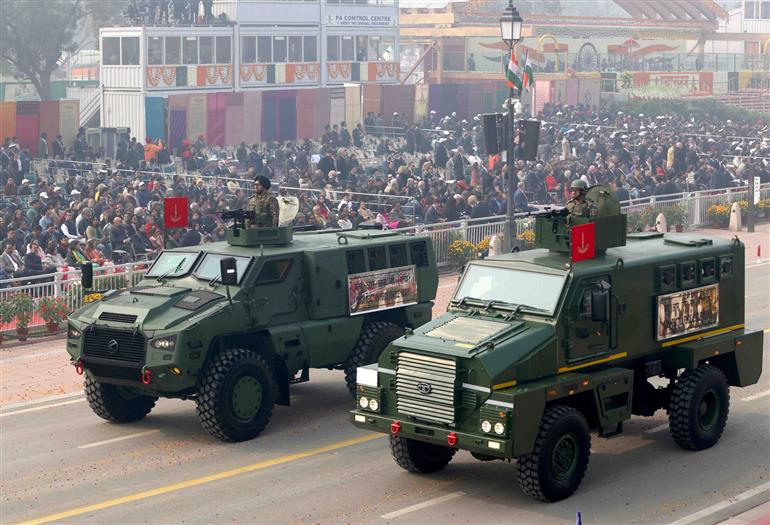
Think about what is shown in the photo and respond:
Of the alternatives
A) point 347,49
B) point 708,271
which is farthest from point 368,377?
point 347,49

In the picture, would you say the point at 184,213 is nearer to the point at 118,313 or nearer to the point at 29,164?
the point at 118,313

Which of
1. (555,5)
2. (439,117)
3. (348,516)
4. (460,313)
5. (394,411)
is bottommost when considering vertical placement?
(348,516)

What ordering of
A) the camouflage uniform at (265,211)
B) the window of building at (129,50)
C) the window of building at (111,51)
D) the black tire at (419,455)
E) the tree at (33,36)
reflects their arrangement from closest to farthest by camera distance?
1. the black tire at (419,455)
2. the camouflage uniform at (265,211)
3. the window of building at (129,50)
4. the window of building at (111,51)
5. the tree at (33,36)

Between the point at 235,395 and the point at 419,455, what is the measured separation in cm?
285

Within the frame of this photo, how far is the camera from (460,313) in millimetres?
14695

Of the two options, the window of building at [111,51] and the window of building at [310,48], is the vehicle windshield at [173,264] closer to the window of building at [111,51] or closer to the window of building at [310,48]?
the window of building at [111,51]

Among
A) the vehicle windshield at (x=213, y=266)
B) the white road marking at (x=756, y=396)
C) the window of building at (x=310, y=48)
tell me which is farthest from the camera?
the window of building at (x=310, y=48)

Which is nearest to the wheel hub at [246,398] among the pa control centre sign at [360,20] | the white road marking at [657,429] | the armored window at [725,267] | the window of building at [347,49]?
the white road marking at [657,429]

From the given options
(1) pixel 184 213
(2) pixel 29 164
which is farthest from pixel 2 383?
(2) pixel 29 164

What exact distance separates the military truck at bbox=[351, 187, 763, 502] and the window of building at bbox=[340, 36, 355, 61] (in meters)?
52.4

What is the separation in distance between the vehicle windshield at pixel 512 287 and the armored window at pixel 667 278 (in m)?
1.64

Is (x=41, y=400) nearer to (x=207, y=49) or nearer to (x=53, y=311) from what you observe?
(x=53, y=311)

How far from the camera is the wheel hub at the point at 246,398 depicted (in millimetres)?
16297

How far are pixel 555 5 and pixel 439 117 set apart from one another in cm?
8316
